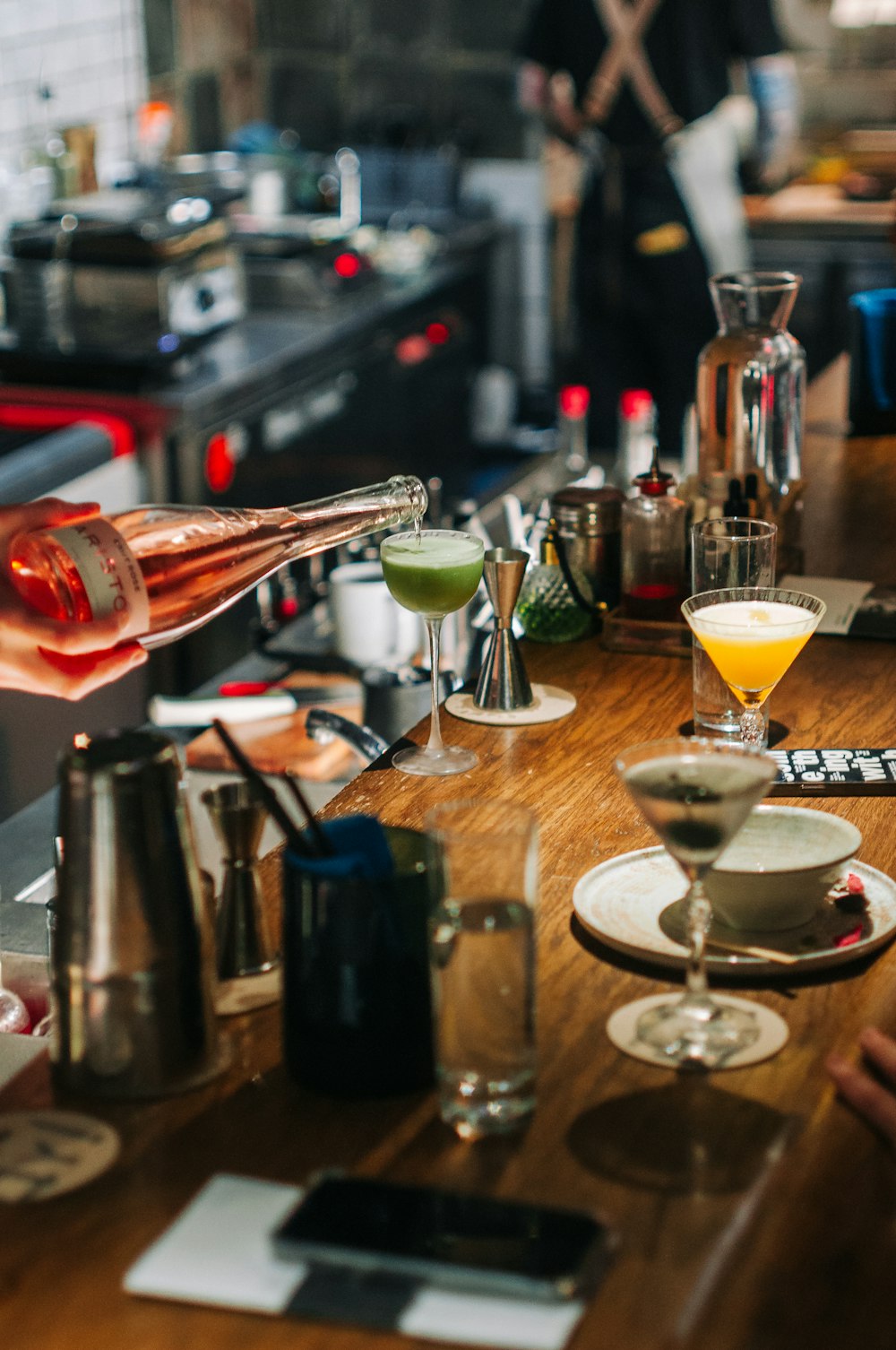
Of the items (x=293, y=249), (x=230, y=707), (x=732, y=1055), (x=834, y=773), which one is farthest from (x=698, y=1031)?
(x=293, y=249)

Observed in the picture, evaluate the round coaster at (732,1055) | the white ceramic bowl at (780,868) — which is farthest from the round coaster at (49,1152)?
the white ceramic bowl at (780,868)

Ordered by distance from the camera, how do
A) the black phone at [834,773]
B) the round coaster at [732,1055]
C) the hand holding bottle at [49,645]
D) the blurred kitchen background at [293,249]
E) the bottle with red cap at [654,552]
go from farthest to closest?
the blurred kitchen background at [293,249]
the bottle with red cap at [654,552]
the black phone at [834,773]
the hand holding bottle at [49,645]
the round coaster at [732,1055]

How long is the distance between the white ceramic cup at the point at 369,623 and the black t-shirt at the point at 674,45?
2.96 m

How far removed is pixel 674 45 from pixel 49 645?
156 inches

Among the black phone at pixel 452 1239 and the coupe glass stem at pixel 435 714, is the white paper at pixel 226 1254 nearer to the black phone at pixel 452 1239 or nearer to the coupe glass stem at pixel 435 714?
the black phone at pixel 452 1239

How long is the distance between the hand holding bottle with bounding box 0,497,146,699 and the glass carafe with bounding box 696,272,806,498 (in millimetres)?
1091

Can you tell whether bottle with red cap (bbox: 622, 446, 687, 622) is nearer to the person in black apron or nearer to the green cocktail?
the green cocktail

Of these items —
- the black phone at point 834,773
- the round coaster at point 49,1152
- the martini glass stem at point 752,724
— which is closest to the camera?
the round coaster at point 49,1152

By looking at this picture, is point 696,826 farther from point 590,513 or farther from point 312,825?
point 590,513

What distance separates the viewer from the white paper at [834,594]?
2035 millimetres

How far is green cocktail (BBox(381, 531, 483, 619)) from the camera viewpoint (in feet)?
5.54

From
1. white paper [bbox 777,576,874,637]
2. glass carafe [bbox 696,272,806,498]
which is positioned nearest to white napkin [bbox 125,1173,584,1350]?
white paper [bbox 777,576,874,637]

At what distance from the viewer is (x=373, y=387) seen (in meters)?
4.59

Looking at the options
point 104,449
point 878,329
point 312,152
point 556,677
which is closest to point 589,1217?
point 556,677
